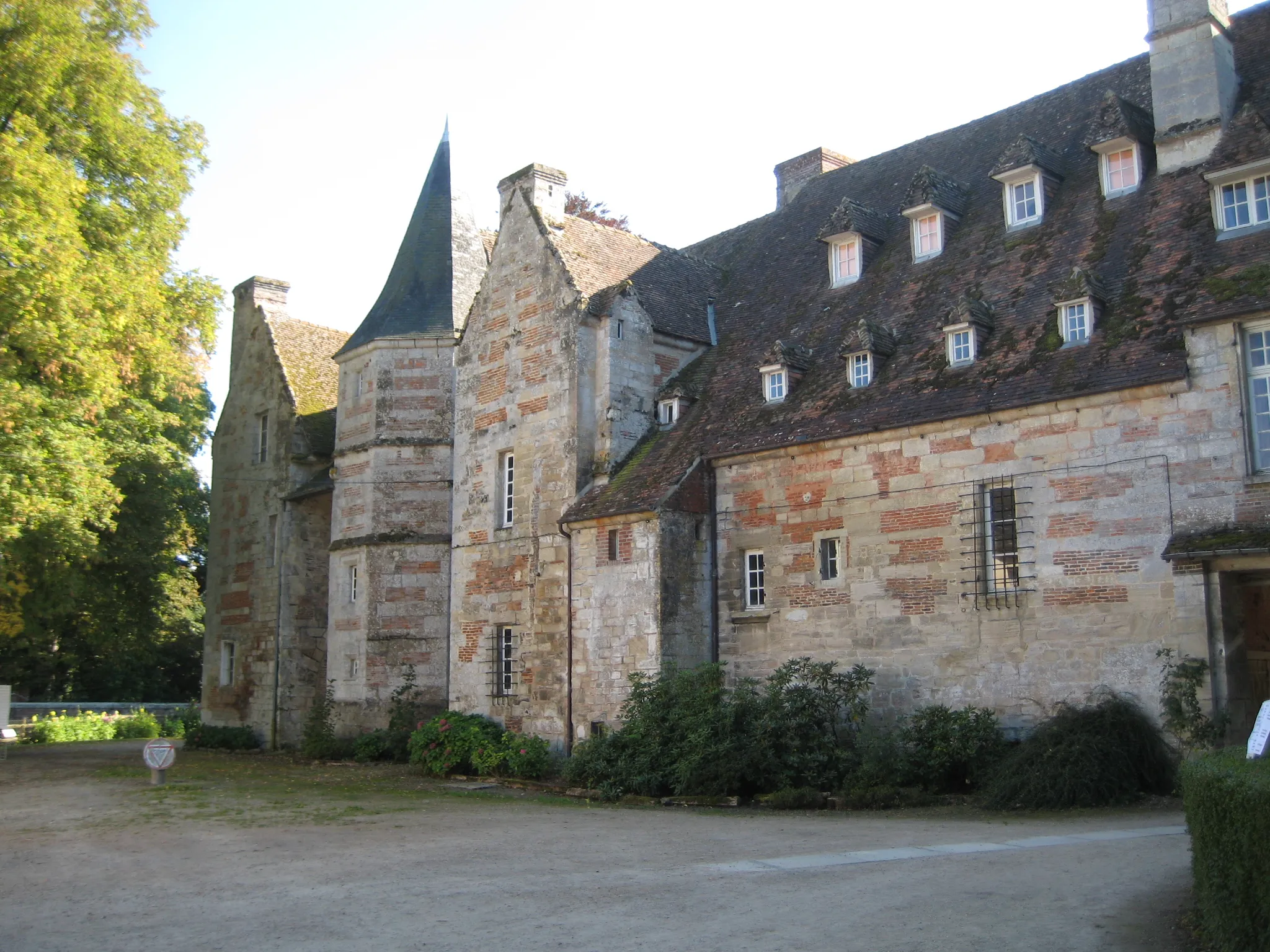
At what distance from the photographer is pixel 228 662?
106ft

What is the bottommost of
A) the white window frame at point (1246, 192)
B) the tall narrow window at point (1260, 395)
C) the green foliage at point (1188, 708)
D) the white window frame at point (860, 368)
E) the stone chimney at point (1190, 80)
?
the green foliage at point (1188, 708)

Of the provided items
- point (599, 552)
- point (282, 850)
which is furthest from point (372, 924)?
point (599, 552)

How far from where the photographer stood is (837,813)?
15.5 metres

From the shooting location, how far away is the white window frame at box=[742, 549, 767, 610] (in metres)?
19.8

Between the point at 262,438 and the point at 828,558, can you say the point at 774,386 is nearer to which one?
the point at 828,558

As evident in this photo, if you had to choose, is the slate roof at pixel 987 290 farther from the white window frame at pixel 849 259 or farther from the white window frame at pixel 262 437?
the white window frame at pixel 262 437

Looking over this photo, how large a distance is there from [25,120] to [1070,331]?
18223 mm

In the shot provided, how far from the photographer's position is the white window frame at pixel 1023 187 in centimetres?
1934

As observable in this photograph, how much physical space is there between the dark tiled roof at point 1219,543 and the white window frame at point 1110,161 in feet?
20.1

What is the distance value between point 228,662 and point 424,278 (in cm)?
1189

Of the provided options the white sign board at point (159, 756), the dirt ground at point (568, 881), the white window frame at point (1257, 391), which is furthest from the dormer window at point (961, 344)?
the white sign board at point (159, 756)

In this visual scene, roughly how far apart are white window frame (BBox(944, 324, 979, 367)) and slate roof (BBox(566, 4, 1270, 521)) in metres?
0.16

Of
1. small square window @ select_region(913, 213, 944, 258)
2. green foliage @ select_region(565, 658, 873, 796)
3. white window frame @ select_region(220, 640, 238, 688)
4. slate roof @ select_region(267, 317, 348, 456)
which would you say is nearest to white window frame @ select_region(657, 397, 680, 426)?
small square window @ select_region(913, 213, 944, 258)

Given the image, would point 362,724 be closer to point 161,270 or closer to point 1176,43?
point 161,270
